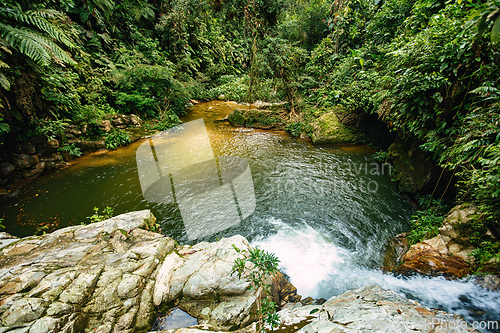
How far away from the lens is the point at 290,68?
29.5 feet

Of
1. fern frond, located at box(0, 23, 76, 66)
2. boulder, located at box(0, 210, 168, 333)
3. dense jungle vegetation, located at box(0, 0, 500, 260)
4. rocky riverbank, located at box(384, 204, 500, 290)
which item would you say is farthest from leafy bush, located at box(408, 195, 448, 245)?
fern frond, located at box(0, 23, 76, 66)

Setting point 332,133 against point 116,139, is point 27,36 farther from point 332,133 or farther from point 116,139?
point 332,133

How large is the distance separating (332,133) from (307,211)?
4141mm

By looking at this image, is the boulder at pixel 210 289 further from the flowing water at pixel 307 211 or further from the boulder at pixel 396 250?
the boulder at pixel 396 250

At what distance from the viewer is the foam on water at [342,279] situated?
2.25 m

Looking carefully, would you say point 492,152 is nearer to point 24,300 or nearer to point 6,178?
point 24,300

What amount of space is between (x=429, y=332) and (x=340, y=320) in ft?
2.27

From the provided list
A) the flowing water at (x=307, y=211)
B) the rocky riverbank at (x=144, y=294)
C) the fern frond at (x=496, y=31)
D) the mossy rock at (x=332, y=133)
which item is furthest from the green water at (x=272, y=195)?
the fern frond at (x=496, y=31)

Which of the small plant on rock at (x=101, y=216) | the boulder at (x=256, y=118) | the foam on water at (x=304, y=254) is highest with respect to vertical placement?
the boulder at (x=256, y=118)

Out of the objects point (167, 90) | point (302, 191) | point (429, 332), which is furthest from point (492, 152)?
point (167, 90)

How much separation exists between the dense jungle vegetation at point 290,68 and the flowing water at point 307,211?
0.96 metres

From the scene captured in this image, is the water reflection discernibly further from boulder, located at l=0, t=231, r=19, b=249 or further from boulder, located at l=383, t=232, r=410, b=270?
boulder, located at l=383, t=232, r=410, b=270

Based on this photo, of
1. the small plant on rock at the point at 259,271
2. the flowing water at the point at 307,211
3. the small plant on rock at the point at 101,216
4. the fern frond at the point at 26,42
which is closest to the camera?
the small plant on rock at the point at 259,271

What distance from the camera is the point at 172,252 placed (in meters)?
3.00
